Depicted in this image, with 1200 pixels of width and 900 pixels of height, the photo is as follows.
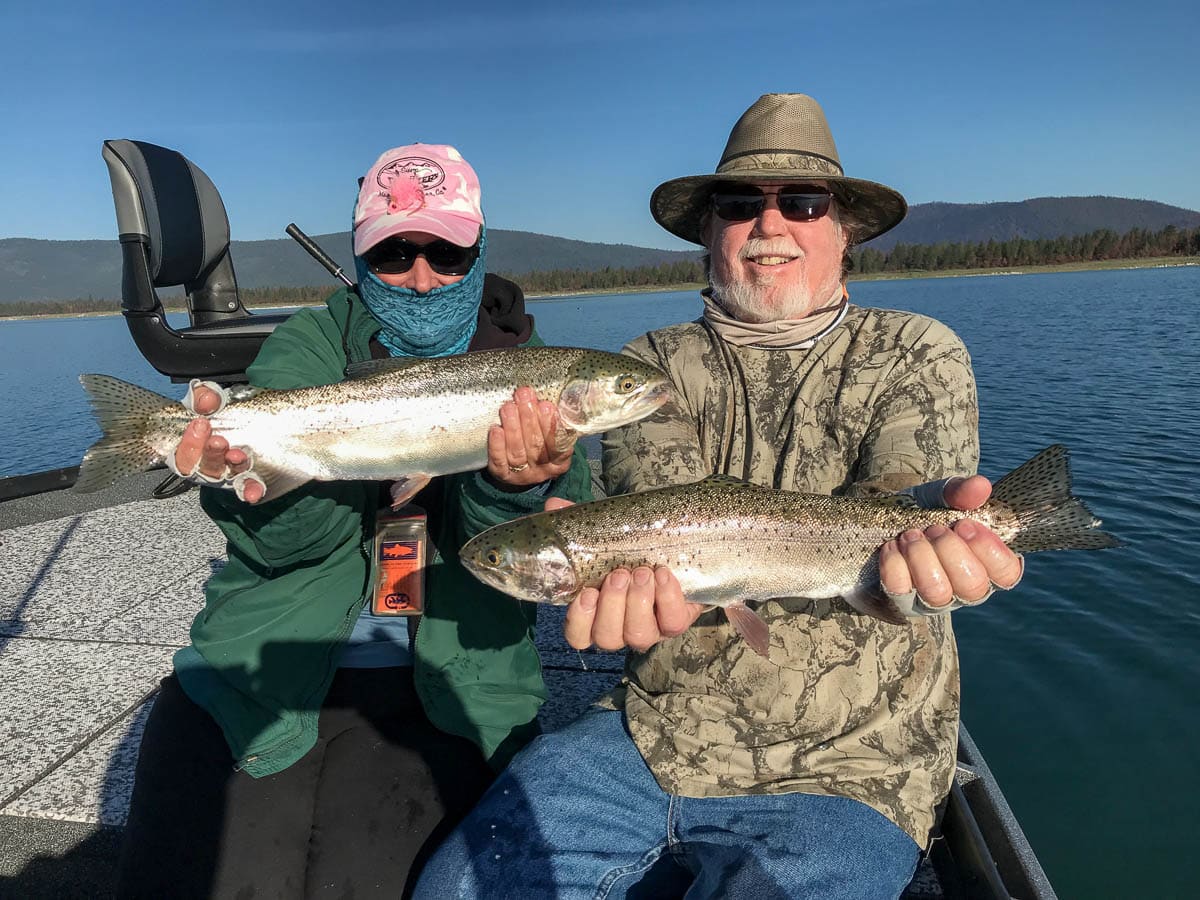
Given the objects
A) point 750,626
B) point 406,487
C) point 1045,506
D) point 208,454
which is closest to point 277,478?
point 208,454

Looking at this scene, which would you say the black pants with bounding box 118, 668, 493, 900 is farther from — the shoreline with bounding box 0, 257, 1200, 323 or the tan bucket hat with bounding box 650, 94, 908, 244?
the shoreline with bounding box 0, 257, 1200, 323

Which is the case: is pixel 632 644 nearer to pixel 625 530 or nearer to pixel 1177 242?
pixel 625 530

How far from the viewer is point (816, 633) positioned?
3.11 m

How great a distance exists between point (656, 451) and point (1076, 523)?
1.67 metres

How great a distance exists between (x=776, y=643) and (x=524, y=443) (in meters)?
1.38

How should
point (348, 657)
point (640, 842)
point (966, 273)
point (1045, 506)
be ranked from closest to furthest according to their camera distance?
point (1045, 506), point (640, 842), point (348, 657), point (966, 273)

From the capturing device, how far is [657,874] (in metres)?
2.94

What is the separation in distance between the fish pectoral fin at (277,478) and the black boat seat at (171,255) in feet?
12.0

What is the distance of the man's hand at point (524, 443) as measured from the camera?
11.2ft

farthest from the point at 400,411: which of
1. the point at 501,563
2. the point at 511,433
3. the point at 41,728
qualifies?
the point at 41,728

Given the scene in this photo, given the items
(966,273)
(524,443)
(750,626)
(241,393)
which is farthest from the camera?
(966,273)

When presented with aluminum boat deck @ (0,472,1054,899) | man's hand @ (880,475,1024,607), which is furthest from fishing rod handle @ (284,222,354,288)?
man's hand @ (880,475,1024,607)

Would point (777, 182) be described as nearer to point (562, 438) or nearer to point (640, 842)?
point (562, 438)

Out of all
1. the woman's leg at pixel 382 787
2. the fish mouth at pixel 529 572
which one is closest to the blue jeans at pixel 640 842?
the woman's leg at pixel 382 787
